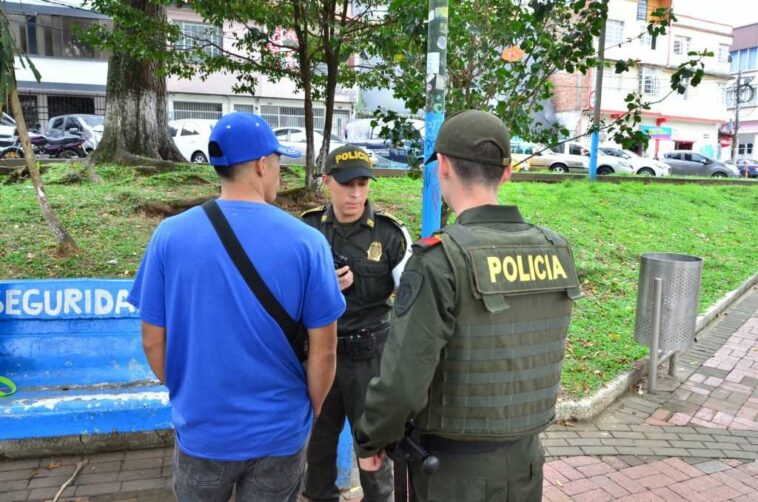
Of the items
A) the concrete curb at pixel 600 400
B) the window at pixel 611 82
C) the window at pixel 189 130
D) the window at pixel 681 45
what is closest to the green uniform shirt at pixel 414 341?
the concrete curb at pixel 600 400

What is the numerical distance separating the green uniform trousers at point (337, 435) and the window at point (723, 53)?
163 ft

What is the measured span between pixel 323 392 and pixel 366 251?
3.00 ft

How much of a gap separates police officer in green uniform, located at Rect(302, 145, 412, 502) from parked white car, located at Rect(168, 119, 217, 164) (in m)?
17.2

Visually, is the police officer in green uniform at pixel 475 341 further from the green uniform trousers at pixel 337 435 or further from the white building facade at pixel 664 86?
the white building facade at pixel 664 86

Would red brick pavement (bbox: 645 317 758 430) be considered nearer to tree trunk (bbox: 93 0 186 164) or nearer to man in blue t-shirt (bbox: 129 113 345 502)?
man in blue t-shirt (bbox: 129 113 345 502)

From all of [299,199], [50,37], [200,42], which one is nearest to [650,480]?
[299,199]

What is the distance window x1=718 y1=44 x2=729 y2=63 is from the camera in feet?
145

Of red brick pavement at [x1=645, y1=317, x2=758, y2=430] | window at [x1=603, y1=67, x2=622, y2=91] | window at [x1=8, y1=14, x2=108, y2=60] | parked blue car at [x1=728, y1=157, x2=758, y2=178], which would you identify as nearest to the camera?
red brick pavement at [x1=645, y1=317, x2=758, y2=430]

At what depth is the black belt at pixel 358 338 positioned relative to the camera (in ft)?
9.23

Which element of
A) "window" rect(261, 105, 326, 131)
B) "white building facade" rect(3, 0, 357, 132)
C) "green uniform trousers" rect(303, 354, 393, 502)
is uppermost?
"white building facade" rect(3, 0, 357, 132)

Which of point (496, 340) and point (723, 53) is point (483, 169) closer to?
point (496, 340)

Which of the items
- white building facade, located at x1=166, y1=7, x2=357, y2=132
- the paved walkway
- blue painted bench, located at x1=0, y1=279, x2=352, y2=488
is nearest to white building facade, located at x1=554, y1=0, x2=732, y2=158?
white building facade, located at x1=166, y1=7, x2=357, y2=132

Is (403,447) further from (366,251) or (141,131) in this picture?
(141,131)

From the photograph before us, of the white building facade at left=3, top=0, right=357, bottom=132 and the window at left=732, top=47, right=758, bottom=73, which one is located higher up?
the window at left=732, top=47, right=758, bottom=73
